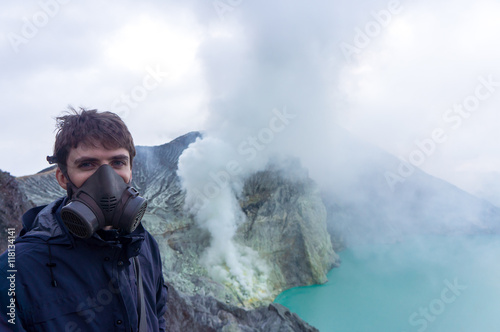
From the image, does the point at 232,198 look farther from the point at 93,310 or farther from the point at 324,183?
the point at 93,310

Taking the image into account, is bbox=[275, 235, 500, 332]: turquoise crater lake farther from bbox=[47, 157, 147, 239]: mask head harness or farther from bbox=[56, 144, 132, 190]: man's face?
bbox=[56, 144, 132, 190]: man's face

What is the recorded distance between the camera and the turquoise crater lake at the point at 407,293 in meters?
14.3

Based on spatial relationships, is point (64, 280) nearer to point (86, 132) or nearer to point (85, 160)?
point (85, 160)

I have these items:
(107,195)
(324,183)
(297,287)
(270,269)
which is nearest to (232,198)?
(270,269)

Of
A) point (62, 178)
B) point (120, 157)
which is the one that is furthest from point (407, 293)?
point (62, 178)

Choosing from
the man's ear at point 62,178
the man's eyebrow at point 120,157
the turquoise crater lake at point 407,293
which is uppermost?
the man's eyebrow at point 120,157

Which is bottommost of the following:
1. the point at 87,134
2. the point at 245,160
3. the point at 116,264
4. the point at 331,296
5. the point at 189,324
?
the point at 331,296

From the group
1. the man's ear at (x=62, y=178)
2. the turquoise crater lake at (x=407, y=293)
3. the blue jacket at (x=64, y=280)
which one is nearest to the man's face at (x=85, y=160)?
the man's ear at (x=62, y=178)

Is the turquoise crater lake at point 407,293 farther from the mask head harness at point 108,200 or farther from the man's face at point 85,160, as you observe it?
the man's face at point 85,160

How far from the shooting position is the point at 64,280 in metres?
1.43

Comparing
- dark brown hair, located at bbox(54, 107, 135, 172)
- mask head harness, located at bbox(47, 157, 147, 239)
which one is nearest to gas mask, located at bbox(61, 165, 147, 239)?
mask head harness, located at bbox(47, 157, 147, 239)

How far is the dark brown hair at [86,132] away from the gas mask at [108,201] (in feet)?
0.45

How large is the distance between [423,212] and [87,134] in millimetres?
43027

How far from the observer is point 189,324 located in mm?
7312
